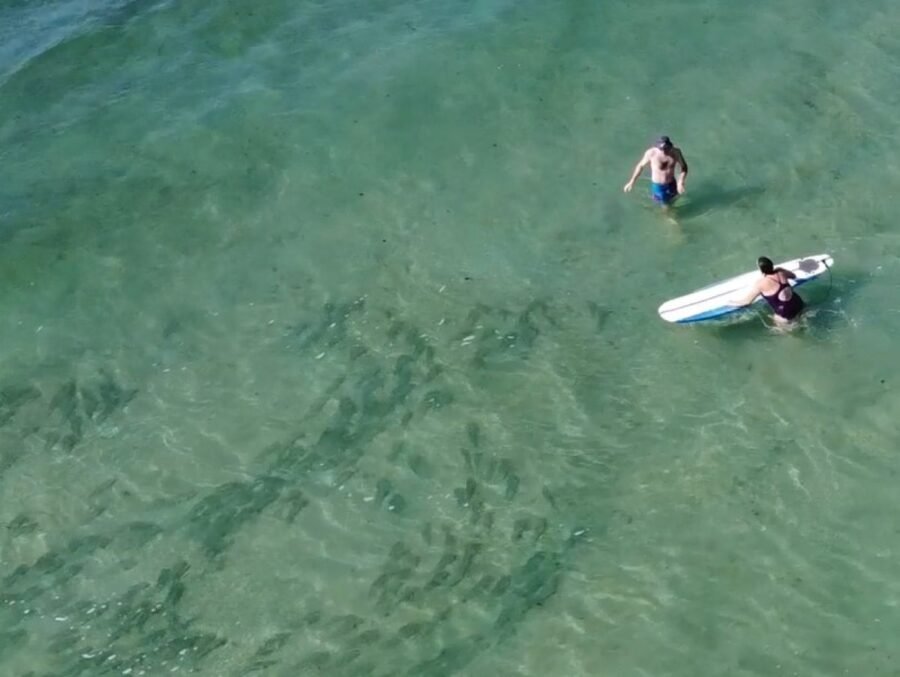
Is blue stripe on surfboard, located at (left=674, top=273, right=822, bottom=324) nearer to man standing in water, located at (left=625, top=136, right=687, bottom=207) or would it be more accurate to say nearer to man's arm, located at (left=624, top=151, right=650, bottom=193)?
man standing in water, located at (left=625, top=136, right=687, bottom=207)

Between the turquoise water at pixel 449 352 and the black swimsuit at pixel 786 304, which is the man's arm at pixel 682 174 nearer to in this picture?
the turquoise water at pixel 449 352

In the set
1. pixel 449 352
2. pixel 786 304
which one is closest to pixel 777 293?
pixel 786 304

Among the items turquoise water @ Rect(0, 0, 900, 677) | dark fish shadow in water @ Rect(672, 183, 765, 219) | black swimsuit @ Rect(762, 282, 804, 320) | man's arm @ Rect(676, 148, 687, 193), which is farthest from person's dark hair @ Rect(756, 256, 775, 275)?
dark fish shadow in water @ Rect(672, 183, 765, 219)

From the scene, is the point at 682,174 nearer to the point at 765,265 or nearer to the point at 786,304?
the point at 765,265

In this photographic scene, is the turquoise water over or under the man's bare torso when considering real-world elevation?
under

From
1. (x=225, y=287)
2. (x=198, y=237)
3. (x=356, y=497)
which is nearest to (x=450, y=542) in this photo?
(x=356, y=497)

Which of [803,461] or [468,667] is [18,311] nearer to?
[468,667]
